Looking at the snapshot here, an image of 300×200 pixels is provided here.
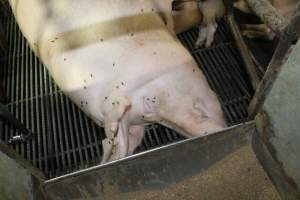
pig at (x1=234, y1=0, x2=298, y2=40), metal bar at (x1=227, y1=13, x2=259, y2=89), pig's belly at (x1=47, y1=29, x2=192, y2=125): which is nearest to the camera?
pig's belly at (x1=47, y1=29, x2=192, y2=125)

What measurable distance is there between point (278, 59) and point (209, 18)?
0.88 metres

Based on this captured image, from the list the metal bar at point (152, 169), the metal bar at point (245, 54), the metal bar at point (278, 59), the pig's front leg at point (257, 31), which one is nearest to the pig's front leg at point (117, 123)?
the metal bar at point (152, 169)

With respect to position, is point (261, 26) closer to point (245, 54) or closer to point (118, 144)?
point (245, 54)

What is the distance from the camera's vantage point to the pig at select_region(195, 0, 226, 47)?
1.95 meters

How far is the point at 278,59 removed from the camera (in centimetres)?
113

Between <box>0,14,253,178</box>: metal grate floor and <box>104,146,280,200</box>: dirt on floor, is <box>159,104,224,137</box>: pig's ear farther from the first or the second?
<box>0,14,253,178</box>: metal grate floor

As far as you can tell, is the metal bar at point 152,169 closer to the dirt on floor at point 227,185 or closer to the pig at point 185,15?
the dirt on floor at point 227,185

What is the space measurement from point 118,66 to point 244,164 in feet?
1.86

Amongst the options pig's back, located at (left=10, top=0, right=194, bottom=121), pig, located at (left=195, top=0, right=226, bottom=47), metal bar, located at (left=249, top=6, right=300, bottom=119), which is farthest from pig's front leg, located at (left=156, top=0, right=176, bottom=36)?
metal bar, located at (left=249, top=6, right=300, bottom=119)

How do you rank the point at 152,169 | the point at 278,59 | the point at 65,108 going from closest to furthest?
the point at 278,59
the point at 152,169
the point at 65,108

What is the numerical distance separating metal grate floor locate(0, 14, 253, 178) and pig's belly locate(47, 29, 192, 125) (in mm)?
232

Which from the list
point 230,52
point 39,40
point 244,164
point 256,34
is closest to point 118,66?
point 39,40

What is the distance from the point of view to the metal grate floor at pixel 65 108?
1.65 m

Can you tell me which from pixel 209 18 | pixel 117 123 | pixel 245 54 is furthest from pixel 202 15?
pixel 117 123
